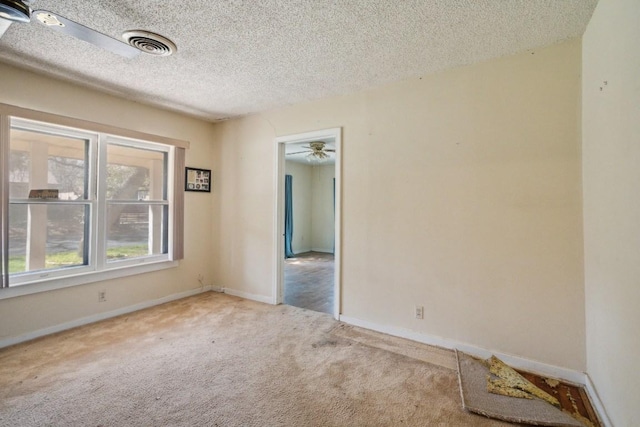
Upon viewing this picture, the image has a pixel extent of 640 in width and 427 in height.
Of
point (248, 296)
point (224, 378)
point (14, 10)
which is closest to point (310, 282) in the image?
point (248, 296)

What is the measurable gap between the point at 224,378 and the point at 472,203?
8.24ft

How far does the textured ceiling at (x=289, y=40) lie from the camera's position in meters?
1.88

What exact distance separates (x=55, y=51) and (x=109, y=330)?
8.65 ft

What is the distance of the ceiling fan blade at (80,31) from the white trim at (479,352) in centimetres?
316

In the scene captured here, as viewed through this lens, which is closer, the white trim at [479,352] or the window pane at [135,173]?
the white trim at [479,352]

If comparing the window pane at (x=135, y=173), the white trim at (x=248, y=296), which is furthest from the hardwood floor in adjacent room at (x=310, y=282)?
the window pane at (x=135, y=173)

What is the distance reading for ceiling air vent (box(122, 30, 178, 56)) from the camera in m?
2.14

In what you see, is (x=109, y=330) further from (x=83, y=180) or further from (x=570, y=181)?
(x=570, y=181)

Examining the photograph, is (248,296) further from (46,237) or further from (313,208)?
(313,208)

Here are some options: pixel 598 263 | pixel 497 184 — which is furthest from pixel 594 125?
pixel 598 263

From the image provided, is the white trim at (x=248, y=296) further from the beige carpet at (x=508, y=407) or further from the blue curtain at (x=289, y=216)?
the blue curtain at (x=289, y=216)

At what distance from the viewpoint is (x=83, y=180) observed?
3.27 metres

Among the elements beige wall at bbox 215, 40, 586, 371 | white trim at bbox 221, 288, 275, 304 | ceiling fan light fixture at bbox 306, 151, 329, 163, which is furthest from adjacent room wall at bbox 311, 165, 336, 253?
beige wall at bbox 215, 40, 586, 371

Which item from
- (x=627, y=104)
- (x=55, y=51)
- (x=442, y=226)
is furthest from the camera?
(x=442, y=226)
